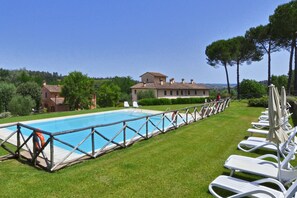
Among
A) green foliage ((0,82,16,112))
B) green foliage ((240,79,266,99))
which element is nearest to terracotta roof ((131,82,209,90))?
Result: green foliage ((240,79,266,99))

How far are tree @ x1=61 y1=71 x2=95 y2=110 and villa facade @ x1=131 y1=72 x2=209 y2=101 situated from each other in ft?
30.0

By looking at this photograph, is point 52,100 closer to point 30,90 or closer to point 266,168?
point 30,90

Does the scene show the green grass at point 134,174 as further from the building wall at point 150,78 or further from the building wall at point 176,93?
the building wall at point 150,78

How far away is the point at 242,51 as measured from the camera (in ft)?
105

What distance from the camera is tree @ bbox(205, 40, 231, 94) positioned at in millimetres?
32688

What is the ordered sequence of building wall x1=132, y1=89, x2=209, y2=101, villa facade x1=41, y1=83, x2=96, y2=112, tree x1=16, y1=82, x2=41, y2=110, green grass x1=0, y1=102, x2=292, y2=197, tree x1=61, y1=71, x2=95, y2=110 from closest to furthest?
green grass x1=0, y1=102, x2=292, y2=197
tree x1=61, y1=71, x2=95, y2=110
tree x1=16, y1=82, x2=41, y2=110
building wall x1=132, y1=89, x2=209, y2=101
villa facade x1=41, y1=83, x2=96, y2=112

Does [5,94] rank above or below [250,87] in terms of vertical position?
below

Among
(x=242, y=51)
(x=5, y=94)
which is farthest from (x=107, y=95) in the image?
(x=242, y=51)

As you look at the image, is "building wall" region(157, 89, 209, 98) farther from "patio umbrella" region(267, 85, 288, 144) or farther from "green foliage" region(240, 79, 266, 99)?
"patio umbrella" region(267, 85, 288, 144)

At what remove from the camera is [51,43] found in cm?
3516

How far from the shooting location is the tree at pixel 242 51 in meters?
31.1

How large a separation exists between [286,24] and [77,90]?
30113mm

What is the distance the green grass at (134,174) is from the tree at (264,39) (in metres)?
25.2

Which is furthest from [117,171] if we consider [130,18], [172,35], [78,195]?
[172,35]
